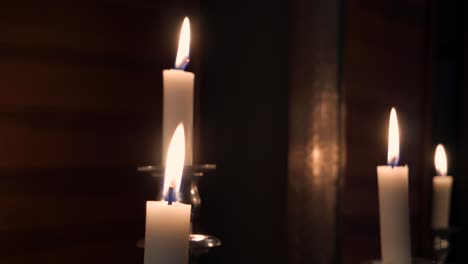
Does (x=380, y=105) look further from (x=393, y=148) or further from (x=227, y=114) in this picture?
(x=393, y=148)

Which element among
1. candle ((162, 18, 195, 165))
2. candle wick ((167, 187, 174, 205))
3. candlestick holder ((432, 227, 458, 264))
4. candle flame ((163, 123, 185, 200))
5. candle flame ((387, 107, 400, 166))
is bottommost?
candlestick holder ((432, 227, 458, 264))

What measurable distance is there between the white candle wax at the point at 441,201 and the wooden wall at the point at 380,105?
324 millimetres

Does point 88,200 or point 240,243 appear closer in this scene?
point 88,200

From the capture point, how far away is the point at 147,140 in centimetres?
103

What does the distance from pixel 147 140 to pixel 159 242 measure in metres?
0.63

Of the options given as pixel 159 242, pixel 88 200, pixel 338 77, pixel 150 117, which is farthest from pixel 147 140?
pixel 159 242

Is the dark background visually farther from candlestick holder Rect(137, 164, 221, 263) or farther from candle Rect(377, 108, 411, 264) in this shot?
candle Rect(377, 108, 411, 264)

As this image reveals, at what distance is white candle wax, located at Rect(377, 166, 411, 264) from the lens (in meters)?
0.44

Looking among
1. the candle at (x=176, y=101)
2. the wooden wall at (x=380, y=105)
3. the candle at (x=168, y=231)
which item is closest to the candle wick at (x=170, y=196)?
the candle at (x=168, y=231)

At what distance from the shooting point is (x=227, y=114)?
114cm

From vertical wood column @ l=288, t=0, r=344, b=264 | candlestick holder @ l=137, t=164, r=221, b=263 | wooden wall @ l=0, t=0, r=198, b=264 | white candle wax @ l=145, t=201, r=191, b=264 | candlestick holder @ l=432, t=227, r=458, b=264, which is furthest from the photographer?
vertical wood column @ l=288, t=0, r=344, b=264

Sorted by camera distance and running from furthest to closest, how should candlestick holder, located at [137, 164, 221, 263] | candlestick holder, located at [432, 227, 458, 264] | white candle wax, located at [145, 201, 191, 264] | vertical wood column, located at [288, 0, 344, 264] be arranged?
vertical wood column, located at [288, 0, 344, 264], candlestick holder, located at [432, 227, 458, 264], candlestick holder, located at [137, 164, 221, 263], white candle wax, located at [145, 201, 191, 264]

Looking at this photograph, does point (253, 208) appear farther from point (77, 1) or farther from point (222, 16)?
point (77, 1)

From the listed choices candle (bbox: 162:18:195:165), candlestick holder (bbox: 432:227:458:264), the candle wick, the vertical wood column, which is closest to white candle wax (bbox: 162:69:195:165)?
candle (bbox: 162:18:195:165)
